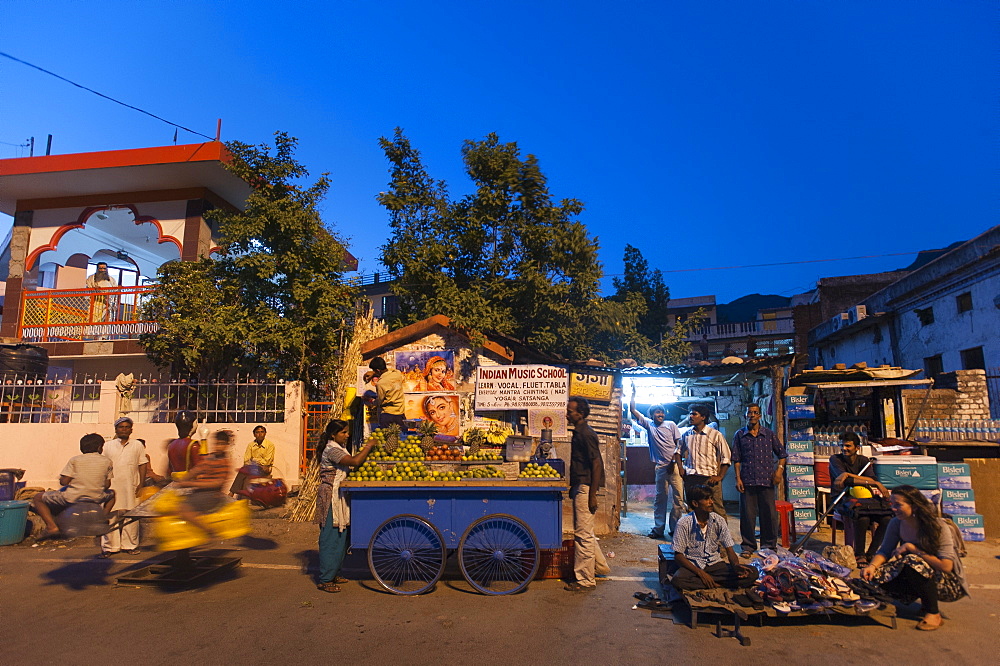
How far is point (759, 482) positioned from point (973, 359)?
47.6ft

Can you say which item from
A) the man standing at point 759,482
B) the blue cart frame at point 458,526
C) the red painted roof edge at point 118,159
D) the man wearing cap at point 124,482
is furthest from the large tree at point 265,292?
the man standing at point 759,482

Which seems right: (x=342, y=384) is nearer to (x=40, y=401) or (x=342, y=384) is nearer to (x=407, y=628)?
(x=407, y=628)

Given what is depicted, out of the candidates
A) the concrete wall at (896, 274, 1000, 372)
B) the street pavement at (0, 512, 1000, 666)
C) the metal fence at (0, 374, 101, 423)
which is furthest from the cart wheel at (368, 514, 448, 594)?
the concrete wall at (896, 274, 1000, 372)

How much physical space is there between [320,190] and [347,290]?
227cm

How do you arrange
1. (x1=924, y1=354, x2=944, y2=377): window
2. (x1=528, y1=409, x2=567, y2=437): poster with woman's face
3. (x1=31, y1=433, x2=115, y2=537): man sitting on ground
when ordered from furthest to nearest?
(x1=924, y1=354, x2=944, y2=377): window < (x1=528, y1=409, x2=567, y2=437): poster with woman's face < (x1=31, y1=433, x2=115, y2=537): man sitting on ground

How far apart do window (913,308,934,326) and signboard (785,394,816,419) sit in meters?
13.0

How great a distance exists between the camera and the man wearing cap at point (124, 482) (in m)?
7.86

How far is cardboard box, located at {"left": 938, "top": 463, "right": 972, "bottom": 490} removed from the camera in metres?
8.73

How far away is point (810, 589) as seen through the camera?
17.0ft

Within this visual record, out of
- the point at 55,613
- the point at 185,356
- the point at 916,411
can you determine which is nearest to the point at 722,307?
the point at 916,411

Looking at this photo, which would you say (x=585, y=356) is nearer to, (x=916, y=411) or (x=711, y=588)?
(x=916, y=411)

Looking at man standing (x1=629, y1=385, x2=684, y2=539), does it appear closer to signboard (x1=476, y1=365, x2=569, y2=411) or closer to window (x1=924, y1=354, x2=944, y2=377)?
signboard (x1=476, y1=365, x2=569, y2=411)

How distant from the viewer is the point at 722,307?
1829 inches

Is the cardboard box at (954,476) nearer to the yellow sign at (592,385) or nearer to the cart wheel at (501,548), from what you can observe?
the yellow sign at (592,385)
